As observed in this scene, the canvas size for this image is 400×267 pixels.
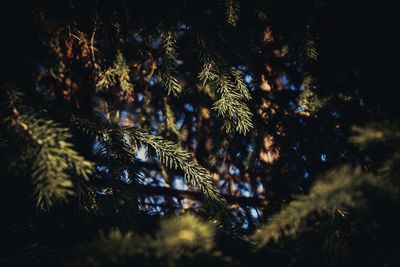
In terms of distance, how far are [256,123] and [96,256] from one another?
5.56 ft

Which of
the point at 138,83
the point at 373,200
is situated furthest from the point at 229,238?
the point at 138,83

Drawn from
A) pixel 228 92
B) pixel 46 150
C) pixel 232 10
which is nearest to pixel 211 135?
pixel 228 92

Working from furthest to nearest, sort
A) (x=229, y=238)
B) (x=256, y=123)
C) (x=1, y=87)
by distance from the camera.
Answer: (x=256, y=123)
(x=229, y=238)
(x=1, y=87)

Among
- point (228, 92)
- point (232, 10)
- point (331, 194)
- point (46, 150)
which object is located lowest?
point (331, 194)

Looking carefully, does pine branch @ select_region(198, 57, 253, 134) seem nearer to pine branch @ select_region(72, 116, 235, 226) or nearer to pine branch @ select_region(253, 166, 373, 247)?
pine branch @ select_region(72, 116, 235, 226)

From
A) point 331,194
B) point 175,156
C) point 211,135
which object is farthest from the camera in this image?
point 211,135

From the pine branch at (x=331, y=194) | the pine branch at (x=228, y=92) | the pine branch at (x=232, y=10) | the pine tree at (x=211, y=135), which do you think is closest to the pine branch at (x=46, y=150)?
the pine tree at (x=211, y=135)

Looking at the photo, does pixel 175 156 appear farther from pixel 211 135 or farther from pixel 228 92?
pixel 211 135

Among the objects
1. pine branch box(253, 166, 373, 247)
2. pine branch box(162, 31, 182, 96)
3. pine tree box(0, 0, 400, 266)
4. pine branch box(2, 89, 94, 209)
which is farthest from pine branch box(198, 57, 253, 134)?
pine branch box(2, 89, 94, 209)

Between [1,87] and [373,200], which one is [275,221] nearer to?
[373,200]

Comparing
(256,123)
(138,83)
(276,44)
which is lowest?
(256,123)

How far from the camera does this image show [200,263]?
73 centimetres

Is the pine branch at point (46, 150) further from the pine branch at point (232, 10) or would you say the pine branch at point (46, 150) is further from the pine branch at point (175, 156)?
the pine branch at point (232, 10)

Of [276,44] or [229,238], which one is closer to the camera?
[229,238]
